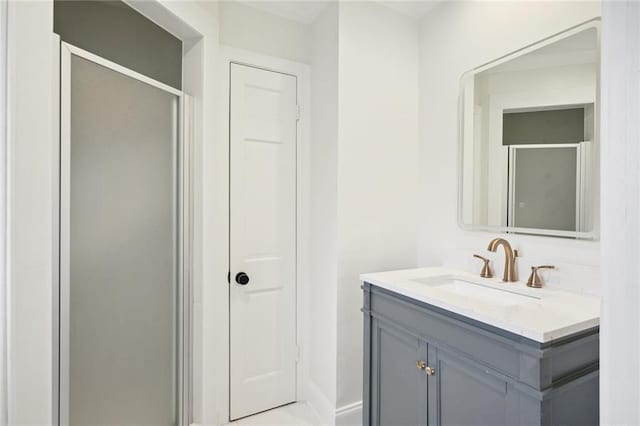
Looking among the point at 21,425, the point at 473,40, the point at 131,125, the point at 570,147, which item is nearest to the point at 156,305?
the point at 21,425

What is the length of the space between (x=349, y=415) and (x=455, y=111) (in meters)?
1.75

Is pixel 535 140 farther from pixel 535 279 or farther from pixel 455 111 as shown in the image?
Result: pixel 535 279

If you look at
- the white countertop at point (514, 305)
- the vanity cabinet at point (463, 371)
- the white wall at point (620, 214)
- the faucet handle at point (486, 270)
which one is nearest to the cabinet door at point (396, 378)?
the vanity cabinet at point (463, 371)

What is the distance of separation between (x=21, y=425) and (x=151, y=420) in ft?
2.37

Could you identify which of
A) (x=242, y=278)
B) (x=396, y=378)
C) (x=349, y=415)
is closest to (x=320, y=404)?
(x=349, y=415)

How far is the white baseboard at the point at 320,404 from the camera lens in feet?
6.40

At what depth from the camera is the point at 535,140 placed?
157cm

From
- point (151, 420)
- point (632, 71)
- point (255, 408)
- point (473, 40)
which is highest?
point (473, 40)

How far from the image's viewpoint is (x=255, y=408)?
6.93 ft

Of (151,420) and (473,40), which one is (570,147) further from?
(151,420)

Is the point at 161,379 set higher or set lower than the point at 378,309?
lower

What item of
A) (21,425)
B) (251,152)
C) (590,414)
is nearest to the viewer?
(21,425)

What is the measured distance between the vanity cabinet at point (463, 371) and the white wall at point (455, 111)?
1.52ft

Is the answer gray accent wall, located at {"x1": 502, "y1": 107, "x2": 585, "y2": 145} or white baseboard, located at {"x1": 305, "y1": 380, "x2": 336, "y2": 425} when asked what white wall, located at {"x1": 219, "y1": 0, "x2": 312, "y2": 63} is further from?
white baseboard, located at {"x1": 305, "y1": 380, "x2": 336, "y2": 425}
